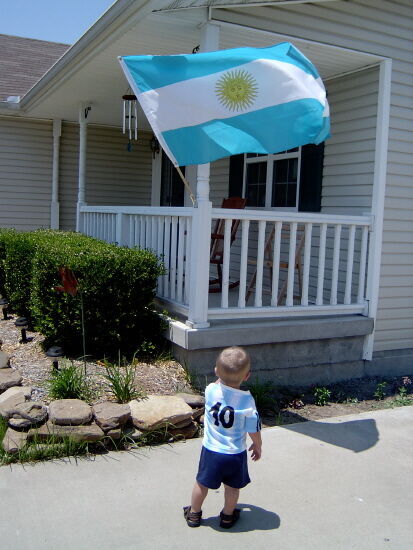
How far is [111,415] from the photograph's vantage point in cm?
388

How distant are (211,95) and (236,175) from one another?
3632 mm

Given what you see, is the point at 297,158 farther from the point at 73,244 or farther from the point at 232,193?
the point at 73,244

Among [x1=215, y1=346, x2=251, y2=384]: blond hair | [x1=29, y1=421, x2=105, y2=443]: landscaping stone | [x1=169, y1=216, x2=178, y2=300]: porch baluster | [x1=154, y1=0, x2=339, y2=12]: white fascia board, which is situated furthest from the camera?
[x1=169, y1=216, x2=178, y2=300]: porch baluster

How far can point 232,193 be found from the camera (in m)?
7.91

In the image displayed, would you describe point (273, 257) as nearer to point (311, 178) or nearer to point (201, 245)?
point (201, 245)

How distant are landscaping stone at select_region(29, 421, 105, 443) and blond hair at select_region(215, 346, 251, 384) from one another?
50.1 inches

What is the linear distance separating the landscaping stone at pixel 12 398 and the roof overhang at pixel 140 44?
122 inches

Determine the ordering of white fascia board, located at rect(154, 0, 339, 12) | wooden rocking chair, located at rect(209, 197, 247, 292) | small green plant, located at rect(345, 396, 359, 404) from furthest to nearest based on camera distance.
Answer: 1. wooden rocking chair, located at rect(209, 197, 247, 292)
2. small green plant, located at rect(345, 396, 359, 404)
3. white fascia board, located at rect(154, 0, 339, 12)

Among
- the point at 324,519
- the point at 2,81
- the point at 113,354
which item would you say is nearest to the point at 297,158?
the point at 113,354

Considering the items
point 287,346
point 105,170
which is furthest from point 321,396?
point 105,170

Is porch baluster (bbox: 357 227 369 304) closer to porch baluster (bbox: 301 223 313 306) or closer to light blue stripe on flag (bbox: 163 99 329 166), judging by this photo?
porch baluster (bbox: 301 223 313 306)

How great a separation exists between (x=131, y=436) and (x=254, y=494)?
0.98 metres

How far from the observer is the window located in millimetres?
6863

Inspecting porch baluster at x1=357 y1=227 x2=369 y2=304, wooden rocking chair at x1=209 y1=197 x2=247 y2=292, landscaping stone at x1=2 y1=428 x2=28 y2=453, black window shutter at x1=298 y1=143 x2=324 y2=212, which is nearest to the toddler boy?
landscaping stone at x1=2 y1=428 x2=28 y2=453
